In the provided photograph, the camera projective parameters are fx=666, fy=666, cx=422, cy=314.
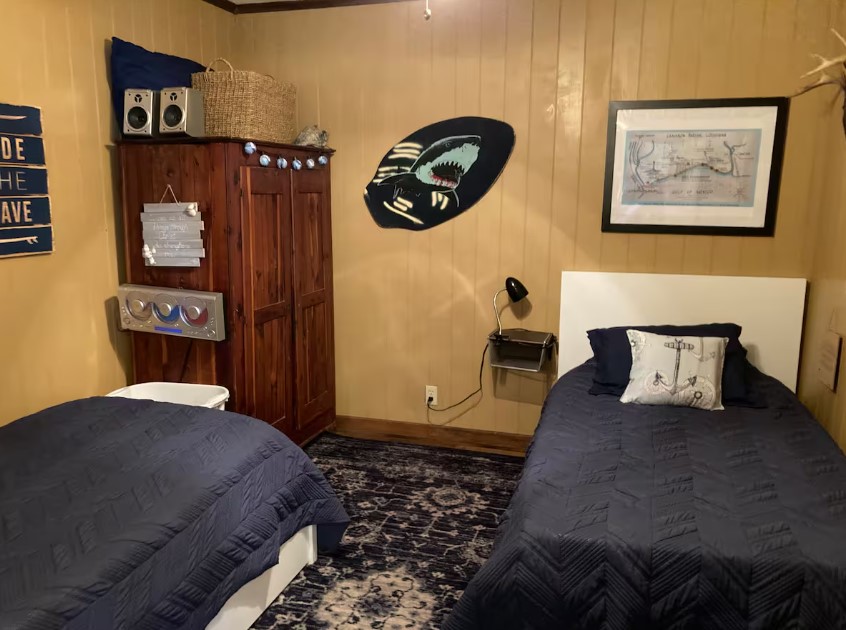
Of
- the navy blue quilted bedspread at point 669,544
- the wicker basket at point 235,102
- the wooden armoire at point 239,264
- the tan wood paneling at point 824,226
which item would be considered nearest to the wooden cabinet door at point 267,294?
the wooden armoire at point 239,264

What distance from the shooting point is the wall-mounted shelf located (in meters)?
3.49

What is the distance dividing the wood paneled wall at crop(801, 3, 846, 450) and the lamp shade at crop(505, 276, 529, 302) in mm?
1380

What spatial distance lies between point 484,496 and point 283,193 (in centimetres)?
180

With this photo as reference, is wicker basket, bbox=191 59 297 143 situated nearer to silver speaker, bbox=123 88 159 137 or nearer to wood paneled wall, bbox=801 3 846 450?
silver speaker, bbox=123 88 159 137

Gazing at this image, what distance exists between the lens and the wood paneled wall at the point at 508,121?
321 cm

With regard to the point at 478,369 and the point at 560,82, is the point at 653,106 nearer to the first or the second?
the point at 560,82

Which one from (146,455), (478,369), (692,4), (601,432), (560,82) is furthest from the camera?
(478,369)

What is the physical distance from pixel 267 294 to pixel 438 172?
1172 mm

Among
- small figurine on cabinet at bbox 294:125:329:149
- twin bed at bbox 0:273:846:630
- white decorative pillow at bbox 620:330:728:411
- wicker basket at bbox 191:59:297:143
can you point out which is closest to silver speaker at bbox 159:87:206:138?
wicker basket at bbox 191:59:297:143

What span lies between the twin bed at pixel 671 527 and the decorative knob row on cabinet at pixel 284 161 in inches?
68.9

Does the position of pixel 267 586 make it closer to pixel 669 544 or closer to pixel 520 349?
pixel 669 544

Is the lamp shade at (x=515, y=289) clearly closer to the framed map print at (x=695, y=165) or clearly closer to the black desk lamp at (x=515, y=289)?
the black desk lamp at (x=515, y=289)

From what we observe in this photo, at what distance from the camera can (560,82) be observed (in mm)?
3451

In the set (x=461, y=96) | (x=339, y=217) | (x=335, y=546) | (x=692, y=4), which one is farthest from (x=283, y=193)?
(x=692, y=4)
